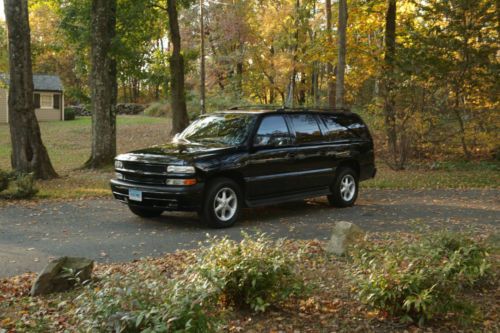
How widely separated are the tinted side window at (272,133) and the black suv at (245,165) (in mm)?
17

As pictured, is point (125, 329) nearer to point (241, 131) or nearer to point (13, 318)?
point (13, 318)

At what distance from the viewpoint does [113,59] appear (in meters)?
17.9

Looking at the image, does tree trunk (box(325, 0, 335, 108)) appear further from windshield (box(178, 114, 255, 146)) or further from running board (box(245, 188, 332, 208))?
windshield (box(178, 114, 255, 146))

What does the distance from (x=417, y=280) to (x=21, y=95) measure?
11890mm

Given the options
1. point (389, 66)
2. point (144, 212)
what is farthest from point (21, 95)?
point (389, 66)

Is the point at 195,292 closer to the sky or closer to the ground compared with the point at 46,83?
closer to the ground

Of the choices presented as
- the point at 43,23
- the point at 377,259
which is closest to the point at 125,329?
the point at 377,259

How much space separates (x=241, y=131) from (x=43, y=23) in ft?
181

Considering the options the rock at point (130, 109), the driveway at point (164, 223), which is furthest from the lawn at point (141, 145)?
the rock at point (130, 109)

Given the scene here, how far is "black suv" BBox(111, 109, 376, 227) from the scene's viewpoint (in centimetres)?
840

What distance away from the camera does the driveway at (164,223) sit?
730 centimetres

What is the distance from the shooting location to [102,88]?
16781mm

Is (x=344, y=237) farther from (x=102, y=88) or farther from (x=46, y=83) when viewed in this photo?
(x=46, y=83)

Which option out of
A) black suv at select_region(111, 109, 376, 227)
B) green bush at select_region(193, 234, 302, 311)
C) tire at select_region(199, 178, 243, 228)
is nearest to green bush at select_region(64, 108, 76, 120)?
black suv at select_region(111, 109, 376, 227)
